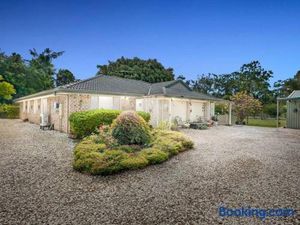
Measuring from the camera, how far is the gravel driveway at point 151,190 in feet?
11.8

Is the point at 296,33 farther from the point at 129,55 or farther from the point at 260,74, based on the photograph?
the point at 129,55

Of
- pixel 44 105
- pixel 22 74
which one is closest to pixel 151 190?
pixel 44 105

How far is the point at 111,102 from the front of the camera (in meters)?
16.7

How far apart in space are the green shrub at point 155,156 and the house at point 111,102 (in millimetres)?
8874

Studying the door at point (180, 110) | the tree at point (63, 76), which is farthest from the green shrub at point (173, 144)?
the tree at point (63, 76)

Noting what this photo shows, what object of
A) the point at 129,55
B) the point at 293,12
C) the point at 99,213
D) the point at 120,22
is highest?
the point at 129,55

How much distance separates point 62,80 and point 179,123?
42.5 m

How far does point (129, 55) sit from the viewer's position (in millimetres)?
41500

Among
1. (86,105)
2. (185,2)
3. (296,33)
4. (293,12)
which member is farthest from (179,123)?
(296,33)

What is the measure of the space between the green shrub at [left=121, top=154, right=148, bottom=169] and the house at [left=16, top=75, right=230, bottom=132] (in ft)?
29.9

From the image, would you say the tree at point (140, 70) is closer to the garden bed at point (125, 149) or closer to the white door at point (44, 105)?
the white door at point (44, 105)

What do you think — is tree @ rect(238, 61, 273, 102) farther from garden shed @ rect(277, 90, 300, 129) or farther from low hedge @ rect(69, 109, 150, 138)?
low hedge @ rect(69, 109, 150, 138)

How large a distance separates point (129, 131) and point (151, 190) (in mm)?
3966

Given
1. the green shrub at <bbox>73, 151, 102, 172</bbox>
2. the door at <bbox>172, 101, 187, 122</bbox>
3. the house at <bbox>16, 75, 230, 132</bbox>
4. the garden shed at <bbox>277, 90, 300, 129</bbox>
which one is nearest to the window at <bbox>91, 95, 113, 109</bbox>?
the house at <bbox>16, 75, 230, 132</bbox>
